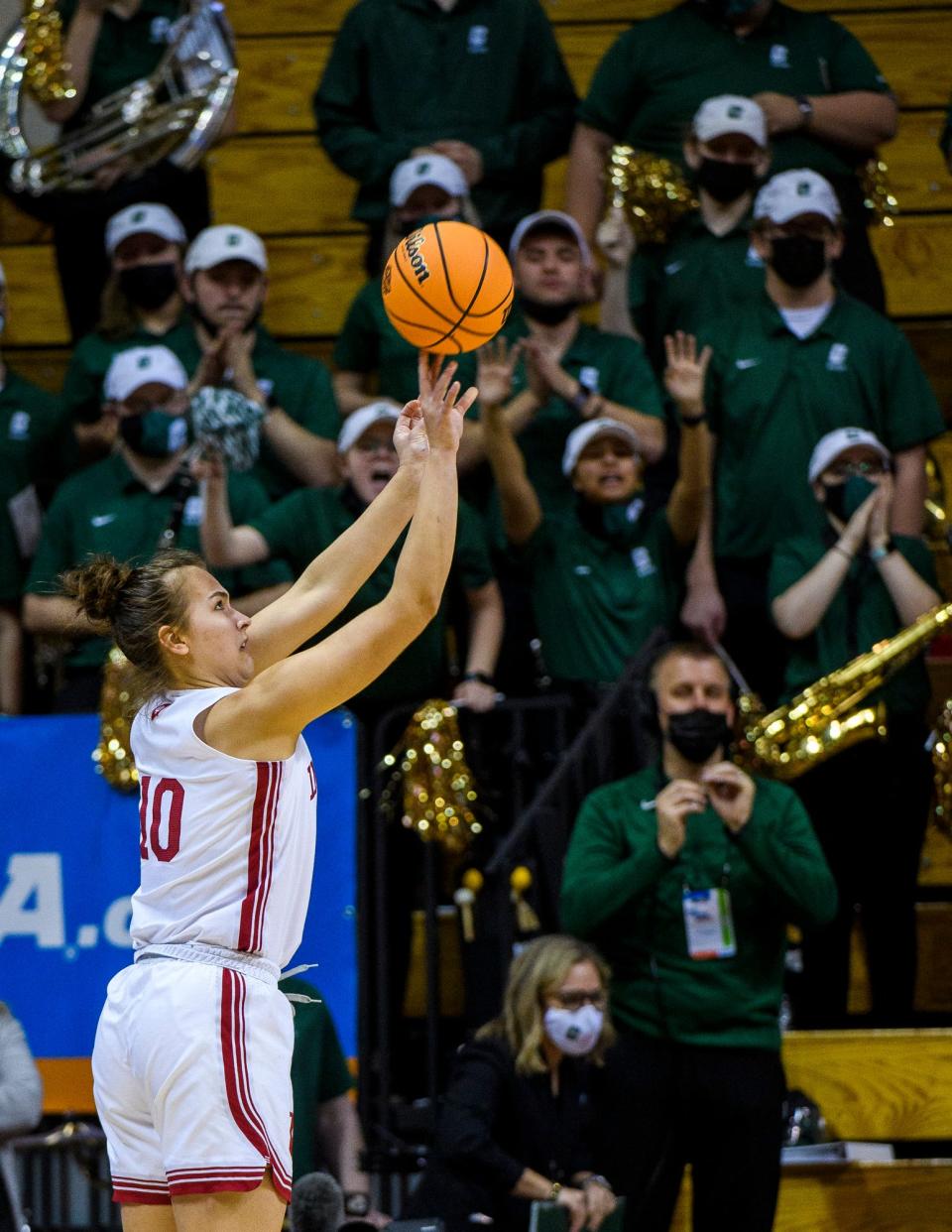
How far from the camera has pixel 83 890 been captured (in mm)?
6355

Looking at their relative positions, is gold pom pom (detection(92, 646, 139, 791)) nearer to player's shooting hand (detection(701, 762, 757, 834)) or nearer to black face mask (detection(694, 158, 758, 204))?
player's shooting hand (detection(701, 762, 757, 834))

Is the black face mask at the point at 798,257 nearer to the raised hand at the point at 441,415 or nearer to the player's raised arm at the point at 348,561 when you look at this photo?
the player's raised arm at the point at 348,561

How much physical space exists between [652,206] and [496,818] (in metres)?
2.71

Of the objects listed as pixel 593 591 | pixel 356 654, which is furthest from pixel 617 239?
pixel 356 654

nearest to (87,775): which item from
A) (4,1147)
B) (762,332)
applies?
(4,1147)

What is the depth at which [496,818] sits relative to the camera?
6.66 m

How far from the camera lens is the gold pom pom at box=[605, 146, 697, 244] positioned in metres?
7.93

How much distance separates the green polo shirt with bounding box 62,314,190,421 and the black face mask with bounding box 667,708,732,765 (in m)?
2.93

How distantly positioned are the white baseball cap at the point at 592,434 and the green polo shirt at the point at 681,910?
5.10ft

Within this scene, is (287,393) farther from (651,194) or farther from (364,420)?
(651,194)

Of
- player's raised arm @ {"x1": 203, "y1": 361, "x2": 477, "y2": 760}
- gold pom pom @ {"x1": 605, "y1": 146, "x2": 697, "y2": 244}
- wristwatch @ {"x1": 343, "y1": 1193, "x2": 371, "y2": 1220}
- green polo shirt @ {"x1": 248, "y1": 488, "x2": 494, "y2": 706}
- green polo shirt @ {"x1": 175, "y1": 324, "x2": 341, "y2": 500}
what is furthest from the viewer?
gold pom pom @ {"x1": 605, "y1": 146, "x2": 697, "y2": 244}

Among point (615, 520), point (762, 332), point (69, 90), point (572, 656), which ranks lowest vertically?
point (572, 656)

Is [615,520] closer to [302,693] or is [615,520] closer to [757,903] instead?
[757,903]

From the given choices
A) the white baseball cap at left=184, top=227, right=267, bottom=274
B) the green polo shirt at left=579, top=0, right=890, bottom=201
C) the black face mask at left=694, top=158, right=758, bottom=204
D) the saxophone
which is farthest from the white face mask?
the green polo shirt at left=579, top=0, right=890, bottom=201
